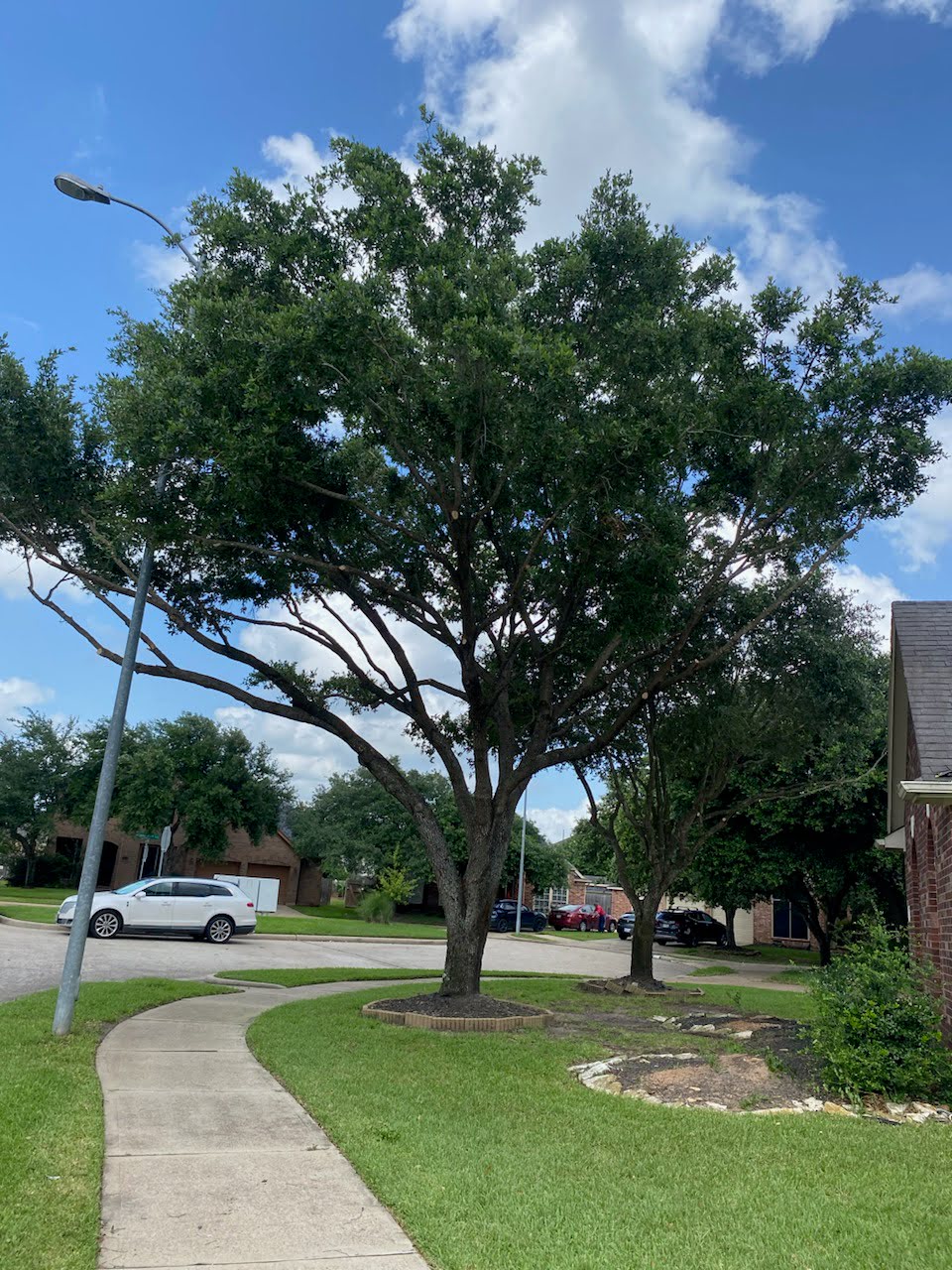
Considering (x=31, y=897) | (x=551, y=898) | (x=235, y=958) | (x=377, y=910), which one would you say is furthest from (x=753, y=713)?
(x=551, y=898)

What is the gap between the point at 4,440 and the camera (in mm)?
12195

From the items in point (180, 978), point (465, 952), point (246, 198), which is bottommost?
point (180, 978)

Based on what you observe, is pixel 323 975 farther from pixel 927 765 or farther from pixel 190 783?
pixel 190 783

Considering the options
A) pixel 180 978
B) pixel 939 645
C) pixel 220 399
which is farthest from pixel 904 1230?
pixel 180 978

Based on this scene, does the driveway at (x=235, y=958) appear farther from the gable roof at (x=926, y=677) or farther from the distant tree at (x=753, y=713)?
the gable roof at (x=926, y=677)

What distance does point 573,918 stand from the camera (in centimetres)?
5141

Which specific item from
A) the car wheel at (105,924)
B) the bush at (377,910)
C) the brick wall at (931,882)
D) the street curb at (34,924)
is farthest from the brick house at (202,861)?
the brick wall at (931,882)

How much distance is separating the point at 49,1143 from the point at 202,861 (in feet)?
144

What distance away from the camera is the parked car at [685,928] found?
41281 millimetres

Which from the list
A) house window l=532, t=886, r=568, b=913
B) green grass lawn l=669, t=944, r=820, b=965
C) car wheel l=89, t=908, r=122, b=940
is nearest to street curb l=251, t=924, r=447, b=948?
car wheel l=89, t=908, r=122, b=940

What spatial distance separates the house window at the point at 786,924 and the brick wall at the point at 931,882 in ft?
109

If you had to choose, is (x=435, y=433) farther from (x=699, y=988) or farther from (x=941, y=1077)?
(x=699, y=988)

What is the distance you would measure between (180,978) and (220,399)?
34.2 feet

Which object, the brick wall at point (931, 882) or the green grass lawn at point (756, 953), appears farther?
the green grass lawn at point (756, 953)
